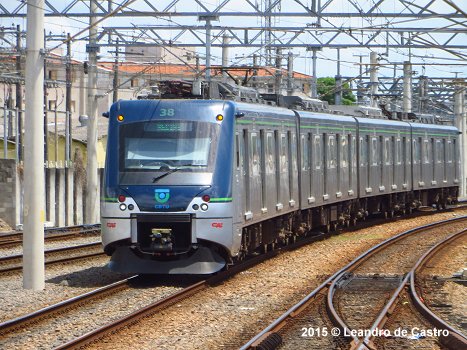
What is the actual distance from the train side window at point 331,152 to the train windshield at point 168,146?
29.9 feet

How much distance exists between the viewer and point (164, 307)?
1363cm

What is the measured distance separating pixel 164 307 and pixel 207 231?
2293mm

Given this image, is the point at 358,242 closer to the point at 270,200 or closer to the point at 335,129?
the point at 335,129

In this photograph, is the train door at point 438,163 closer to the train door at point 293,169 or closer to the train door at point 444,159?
the train door at point 444,159

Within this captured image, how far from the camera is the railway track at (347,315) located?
10805 millimetres

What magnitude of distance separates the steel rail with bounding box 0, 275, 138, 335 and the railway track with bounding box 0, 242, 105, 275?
10.2ft

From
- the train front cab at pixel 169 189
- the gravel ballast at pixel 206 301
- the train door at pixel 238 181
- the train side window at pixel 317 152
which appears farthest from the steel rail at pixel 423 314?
the train side window at pixel 317 152

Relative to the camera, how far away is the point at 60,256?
21047 mm

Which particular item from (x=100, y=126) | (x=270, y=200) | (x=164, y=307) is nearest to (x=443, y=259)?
(x=270, y=200)

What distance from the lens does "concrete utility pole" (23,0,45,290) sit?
15398mm

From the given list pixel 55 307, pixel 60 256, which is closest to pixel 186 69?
pixel 60 256

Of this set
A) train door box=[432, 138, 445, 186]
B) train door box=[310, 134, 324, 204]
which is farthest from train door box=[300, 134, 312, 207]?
train door box=[432, 138, 445, 186]

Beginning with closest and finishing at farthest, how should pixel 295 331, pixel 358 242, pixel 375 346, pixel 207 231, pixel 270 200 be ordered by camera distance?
pixel 375 346 < pixel 295 331 < pixel 207 231 < pixel 270 200 < pixel 358 242

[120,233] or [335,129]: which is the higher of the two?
[335,129]
